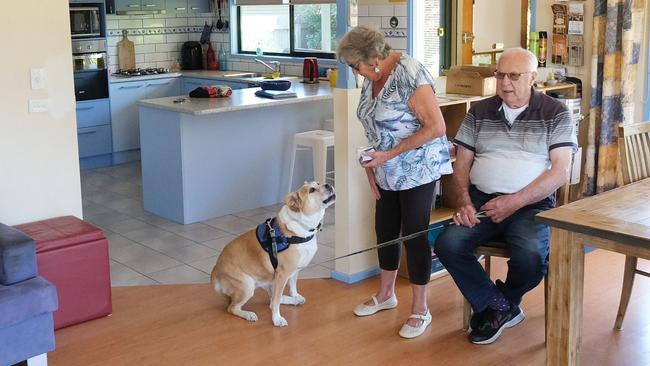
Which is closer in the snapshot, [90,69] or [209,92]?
[209,92]

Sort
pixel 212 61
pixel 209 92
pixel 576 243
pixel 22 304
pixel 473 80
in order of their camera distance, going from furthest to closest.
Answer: pixel 212 61 → pixel 209 92 → pixel 473 80 → pixel 22 304 → pixel 576 243

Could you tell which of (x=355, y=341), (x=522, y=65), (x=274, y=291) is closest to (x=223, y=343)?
(x=274, y=291)

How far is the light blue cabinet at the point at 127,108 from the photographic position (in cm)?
756

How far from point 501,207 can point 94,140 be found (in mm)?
5011

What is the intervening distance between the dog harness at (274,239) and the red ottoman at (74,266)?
753mm

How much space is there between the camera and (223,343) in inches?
141

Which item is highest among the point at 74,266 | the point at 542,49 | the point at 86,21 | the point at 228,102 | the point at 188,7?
the point at 188,7

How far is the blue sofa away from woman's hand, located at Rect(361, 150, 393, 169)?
1.43 meters

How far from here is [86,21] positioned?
728 centimetres

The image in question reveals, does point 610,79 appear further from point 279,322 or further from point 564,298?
point 279,322

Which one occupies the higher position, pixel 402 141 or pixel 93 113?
pixel 402 141

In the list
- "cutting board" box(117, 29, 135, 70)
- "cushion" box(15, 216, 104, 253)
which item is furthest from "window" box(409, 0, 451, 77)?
"cushion" box(15, 216, 104, 253)

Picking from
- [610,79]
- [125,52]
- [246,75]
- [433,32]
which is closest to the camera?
[610,79]

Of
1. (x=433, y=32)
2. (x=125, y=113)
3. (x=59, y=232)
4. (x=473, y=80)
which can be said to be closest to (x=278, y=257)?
(x=59, y=232)
